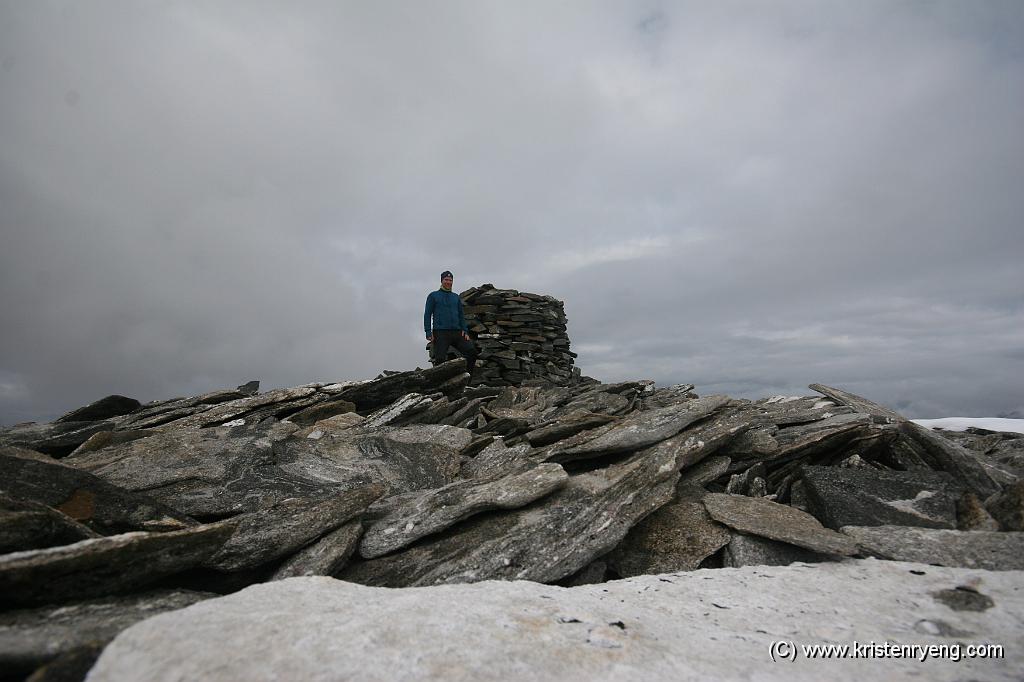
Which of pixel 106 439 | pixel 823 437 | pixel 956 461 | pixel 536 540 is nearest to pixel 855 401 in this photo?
pixel 956 461

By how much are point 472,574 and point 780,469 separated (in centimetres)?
582

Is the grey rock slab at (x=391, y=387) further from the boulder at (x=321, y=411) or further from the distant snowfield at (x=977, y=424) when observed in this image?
the distant snowfield at (x=977, y=424)

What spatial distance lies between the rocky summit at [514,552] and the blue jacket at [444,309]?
7472mm

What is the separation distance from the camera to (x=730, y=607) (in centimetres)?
397

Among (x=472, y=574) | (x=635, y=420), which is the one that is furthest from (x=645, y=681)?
(x=635, y=420)

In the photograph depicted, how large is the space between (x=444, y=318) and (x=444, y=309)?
33 centimetres

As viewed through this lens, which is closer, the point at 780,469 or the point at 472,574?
the point at 472,574

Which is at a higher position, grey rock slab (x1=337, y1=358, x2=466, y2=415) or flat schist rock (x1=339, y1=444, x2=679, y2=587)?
grey rock slab (x1=337, y1=358, x2=466, y2=415)

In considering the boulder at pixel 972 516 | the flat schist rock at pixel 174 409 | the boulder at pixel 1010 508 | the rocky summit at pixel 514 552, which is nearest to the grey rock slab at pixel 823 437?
the rocky summit at pixel 514 552

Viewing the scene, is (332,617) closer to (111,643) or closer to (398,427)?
(111,643)

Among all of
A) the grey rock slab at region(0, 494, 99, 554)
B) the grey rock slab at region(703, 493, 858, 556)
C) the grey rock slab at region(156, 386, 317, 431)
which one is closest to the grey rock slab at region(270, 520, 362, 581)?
the grey rock slab at region(0, 494, 99, 554)

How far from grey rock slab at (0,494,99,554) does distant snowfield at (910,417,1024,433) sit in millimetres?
19336

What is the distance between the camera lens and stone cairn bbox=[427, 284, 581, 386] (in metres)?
21.8

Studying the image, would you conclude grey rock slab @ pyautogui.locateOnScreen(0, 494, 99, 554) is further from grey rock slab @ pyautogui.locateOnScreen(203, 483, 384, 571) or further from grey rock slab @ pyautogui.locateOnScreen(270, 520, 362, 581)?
grey rock slab @ pyautogui.locateOnScreen(270, 520, 362, 581)
